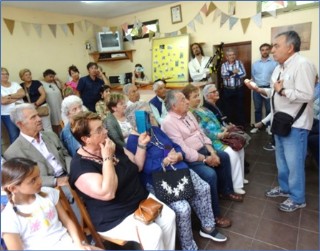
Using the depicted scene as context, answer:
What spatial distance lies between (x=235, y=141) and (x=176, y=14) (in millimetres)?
3656

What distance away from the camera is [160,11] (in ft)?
17.0

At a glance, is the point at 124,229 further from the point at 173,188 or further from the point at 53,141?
the point at 53,141

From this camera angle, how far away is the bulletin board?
4.87 metres

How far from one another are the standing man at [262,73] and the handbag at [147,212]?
10.9 feet

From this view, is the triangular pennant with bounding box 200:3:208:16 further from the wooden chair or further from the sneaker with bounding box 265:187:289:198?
the wooden chair

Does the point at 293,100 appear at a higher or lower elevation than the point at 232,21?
lower

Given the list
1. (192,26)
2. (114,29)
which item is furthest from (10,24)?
(192,26)

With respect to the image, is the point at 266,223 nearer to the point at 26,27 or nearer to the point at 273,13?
the point at 273,13

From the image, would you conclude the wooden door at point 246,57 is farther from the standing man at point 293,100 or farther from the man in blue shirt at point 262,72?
the standing man at point 293,100

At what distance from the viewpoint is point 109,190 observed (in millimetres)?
1229

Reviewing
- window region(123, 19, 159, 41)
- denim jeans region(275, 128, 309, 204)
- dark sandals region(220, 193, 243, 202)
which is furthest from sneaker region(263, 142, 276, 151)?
window region(123, 19, 159, 41)

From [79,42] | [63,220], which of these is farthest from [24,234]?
[79,42]

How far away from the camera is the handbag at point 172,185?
61.5 inches

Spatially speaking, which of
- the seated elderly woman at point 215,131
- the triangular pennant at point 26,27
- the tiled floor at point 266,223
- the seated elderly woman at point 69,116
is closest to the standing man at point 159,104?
the seated elderly woman at point 215,131
